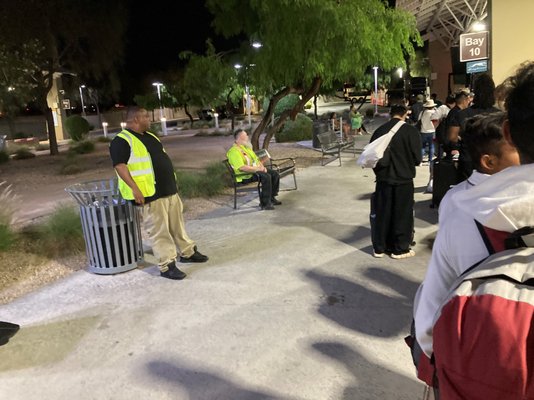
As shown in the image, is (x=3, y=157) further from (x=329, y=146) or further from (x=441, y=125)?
(x=441, y=125)

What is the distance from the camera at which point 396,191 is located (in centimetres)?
506

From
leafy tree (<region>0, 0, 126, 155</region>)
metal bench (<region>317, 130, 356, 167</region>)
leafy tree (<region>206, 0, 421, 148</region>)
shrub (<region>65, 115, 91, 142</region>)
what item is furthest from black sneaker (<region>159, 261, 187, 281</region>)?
shrub (<region>65, 115, 91, 142</region>)

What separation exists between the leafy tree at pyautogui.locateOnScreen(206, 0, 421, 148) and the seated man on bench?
3.48 metres

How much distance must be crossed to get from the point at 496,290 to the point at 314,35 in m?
10.0

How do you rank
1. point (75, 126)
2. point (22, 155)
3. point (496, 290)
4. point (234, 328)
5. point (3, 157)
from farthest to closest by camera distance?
point (75, 126) → point (22, 155) → point (3, 157) → point (234, 328) → point (496, 290)

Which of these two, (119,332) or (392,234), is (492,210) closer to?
(119,332)

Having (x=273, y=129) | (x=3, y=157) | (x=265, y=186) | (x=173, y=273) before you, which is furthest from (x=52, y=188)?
(x=173, y=273)

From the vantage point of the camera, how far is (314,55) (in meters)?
10.3

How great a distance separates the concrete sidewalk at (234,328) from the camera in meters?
3.12

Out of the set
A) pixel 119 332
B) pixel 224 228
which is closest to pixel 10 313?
pixel 119 332

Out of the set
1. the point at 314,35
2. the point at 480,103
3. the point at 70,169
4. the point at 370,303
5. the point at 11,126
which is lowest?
the point at 370,303

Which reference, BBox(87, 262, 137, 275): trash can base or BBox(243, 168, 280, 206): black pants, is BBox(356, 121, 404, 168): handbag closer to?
BBox(87, 262, 137, 275): trash can base

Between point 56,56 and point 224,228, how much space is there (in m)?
Result: 18.1

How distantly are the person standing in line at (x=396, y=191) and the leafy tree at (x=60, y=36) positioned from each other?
748 inches
